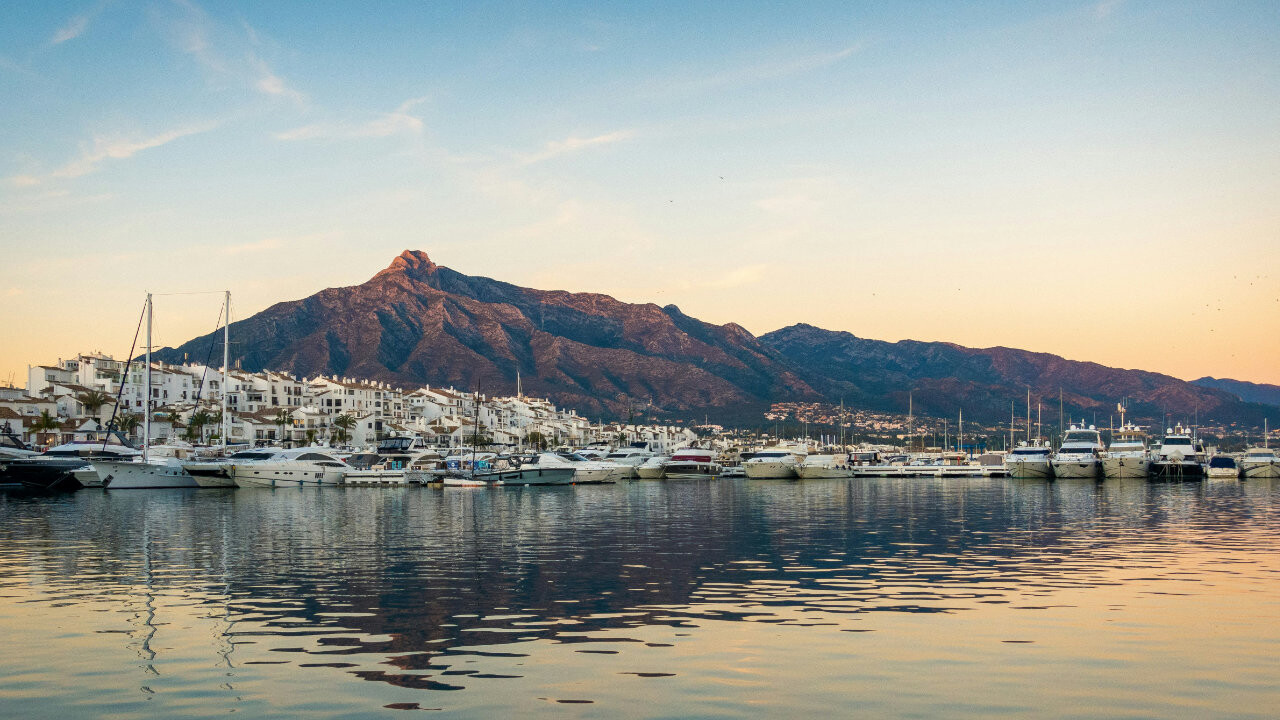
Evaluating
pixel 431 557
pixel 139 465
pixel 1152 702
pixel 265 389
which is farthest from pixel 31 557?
pixel 265 389

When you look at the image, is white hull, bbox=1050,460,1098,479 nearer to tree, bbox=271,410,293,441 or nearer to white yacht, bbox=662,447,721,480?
white yacht, bbox=662,447,721,480

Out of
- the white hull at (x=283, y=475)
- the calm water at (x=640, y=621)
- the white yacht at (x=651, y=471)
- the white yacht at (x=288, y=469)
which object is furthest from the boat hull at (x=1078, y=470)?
the white hull at (x=283, y=475)

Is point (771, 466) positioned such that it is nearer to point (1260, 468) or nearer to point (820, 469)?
point (820, 469)

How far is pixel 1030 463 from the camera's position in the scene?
105 m

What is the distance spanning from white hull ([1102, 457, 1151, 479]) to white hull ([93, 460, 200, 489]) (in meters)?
84.9

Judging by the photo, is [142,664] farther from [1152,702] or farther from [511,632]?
[1152,702]

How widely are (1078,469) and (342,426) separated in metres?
109

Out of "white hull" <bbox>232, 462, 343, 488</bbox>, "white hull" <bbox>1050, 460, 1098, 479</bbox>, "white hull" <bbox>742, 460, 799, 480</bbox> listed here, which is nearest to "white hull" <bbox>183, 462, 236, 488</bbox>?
"white hull" <bbox>232, 462, 343, 488</bbox>

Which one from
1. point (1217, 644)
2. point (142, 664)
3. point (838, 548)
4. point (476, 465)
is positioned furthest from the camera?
point (476, 465)

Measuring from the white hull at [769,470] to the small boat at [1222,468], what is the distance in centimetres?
4288

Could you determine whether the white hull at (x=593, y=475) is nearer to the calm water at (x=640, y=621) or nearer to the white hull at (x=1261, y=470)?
the calm water at (x=640, y=621)

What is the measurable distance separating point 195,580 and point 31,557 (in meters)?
9.11

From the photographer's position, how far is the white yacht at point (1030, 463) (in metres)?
104

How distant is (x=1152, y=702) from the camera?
13.3 m
